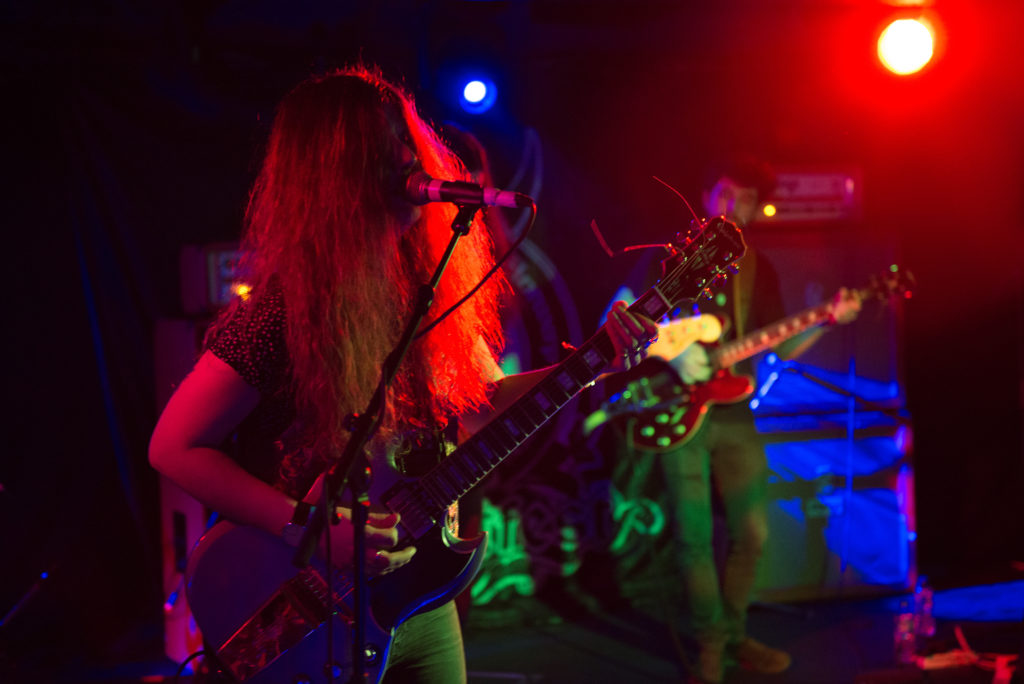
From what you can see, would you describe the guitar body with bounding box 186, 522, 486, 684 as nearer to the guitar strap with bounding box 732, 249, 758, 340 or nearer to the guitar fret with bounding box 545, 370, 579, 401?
the guitar fret with bounding box 545, 370, 579, 401

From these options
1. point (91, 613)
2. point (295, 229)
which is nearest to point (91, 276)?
point (91, 613)

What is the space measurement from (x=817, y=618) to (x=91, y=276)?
430 centimetres

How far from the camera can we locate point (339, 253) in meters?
1.66

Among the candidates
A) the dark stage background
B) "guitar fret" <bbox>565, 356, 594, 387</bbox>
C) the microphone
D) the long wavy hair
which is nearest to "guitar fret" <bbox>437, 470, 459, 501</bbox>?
the long wavy hair

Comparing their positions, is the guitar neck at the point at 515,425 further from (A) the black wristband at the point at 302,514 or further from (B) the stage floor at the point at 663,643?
(B) the stage floor at the point at 663,643

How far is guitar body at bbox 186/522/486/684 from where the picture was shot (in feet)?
5.15

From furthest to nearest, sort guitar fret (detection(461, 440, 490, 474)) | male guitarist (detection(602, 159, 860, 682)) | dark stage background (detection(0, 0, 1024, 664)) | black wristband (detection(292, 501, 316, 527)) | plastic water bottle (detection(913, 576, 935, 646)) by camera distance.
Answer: dark stage background (detection(0, 0, 1024, 664)), plastic water bottle (detection(913, 576, 935, 646)), male guitarist (detection(602, 159, 860, 682)), guitar fret (detection(461, 440, 490, 474)), black wristband (detection(292, 501, 316, 527))

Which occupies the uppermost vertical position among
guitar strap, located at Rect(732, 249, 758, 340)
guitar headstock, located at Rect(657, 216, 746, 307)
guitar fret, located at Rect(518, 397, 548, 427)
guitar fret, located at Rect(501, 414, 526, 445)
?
guitar strap, located at Rect(732, 249, 758, 340)

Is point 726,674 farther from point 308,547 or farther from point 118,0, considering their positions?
point 118,0

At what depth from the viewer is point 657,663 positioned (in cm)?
378

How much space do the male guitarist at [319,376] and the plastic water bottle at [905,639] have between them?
284 centimetres

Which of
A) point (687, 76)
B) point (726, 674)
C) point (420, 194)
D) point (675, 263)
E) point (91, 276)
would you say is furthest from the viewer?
point (687, 76)

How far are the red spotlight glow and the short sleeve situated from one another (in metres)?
4.02

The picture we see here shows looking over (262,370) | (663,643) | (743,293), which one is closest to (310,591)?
(262,370)
